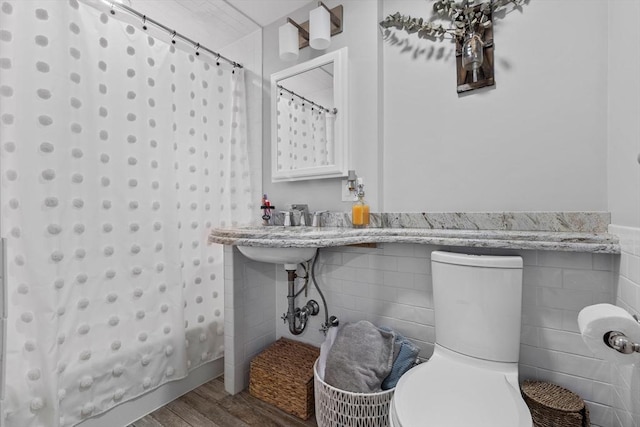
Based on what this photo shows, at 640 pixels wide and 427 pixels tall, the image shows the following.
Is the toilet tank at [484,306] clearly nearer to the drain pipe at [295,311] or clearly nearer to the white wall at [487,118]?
the white wall at [487,118]

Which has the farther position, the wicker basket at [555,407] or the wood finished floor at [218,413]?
the wood finished floor at [218,413]

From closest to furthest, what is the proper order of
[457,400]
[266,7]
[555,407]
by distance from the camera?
[457,400]
[555,407]
[266,7]

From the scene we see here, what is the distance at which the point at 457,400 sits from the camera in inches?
33.3

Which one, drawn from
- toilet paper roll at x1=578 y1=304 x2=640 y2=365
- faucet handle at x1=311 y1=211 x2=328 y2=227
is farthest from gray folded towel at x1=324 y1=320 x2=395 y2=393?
toilet paper roll at x1=578 y1=304 x2=640 y2=365

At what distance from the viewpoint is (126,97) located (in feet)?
4.46

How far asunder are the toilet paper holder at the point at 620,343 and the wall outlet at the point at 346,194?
110 cm

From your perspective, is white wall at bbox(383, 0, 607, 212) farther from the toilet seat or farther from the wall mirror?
the toilet seat

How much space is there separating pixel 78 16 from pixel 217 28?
0.90 metres

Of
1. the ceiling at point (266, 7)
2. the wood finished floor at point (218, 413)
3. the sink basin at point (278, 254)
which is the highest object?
the ceiling at point (266, 7)

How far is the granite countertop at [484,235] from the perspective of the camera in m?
0.99

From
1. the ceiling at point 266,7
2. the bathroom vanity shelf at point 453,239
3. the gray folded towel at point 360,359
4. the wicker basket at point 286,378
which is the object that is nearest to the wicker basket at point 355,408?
the gray folded towel at point 360,359

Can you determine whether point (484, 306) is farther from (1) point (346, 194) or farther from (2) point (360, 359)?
(1) point (346, 194)

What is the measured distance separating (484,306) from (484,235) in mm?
268

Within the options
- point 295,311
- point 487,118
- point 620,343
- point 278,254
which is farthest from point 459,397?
point 487,118
